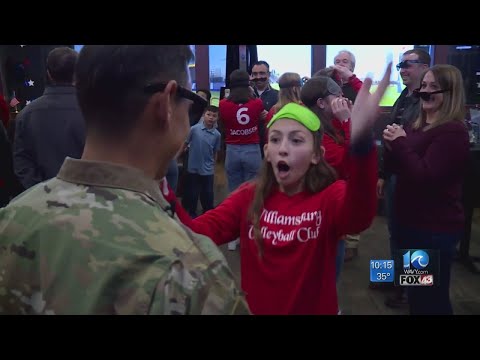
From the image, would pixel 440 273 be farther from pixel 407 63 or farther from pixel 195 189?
pixel 195 189

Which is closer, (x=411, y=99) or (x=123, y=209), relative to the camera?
(x=123, y=209)

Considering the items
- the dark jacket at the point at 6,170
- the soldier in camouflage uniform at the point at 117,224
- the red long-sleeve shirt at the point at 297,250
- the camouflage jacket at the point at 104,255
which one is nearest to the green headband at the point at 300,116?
the red long-sleeve shirt at the point at 297,250

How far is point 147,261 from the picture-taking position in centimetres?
66

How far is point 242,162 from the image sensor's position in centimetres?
405

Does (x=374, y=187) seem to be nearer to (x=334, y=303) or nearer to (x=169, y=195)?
(x=334, y=303)

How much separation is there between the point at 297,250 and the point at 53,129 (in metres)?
1.50

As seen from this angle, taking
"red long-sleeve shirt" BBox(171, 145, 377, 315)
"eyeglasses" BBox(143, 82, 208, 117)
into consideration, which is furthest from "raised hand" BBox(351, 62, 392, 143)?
"eyeglasses" BBox(143, 82, 208, 117)

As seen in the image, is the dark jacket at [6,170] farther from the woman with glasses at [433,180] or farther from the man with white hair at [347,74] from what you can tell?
the woman with glasses at [433,180]

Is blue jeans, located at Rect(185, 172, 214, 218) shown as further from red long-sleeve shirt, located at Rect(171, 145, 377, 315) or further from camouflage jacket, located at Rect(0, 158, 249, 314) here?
camouflage jacket, located at Rect(0, 158, 249, 314)
